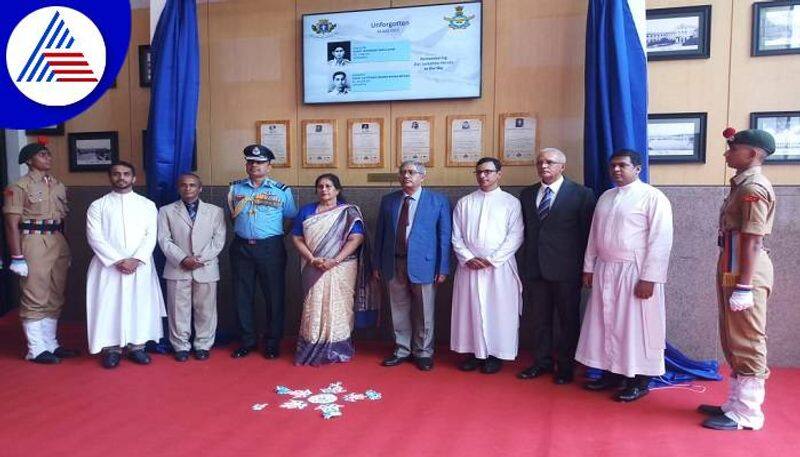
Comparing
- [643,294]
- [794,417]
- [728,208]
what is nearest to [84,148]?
[643,294]

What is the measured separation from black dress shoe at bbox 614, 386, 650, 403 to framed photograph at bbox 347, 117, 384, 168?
241cm

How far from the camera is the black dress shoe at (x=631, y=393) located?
3.23m

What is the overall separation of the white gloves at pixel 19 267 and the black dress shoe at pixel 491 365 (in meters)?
3.33

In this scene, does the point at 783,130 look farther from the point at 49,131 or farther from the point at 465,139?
the point at 49,131

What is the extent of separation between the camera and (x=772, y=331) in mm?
3850

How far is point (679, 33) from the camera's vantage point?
390 centimetres

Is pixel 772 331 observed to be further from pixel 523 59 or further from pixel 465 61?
pixel 465 61

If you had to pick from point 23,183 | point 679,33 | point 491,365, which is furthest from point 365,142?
point 23,183

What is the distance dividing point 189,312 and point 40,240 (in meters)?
1.23

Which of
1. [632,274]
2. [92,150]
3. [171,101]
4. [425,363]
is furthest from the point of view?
[92,150]

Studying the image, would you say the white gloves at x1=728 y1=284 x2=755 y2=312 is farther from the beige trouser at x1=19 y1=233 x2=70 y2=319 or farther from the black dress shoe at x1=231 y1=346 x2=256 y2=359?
the beige trouser at x1=19 y1=233 x2=70 y2=319

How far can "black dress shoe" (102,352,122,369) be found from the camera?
3.86 m

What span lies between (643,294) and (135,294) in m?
3.37

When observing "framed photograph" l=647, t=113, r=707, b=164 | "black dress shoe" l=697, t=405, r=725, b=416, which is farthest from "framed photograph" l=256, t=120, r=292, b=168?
"black dress shoe" l=697, t=405, r=725, b=416
